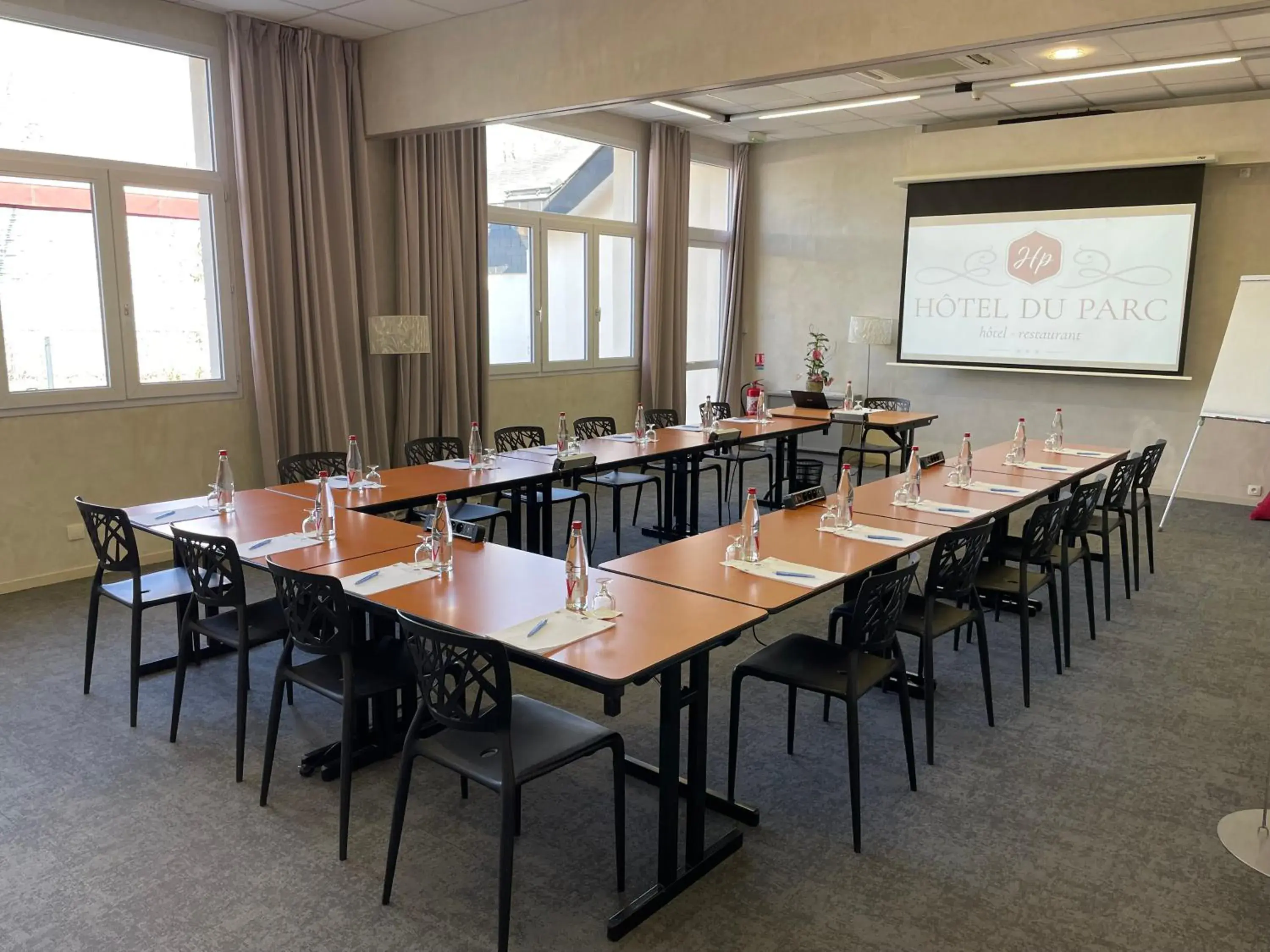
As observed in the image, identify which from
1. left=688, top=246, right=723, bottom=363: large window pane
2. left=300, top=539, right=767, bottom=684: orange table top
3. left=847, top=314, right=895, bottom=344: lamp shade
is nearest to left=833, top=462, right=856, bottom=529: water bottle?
left=300, top=539, right=767, bottom=684: orange table top

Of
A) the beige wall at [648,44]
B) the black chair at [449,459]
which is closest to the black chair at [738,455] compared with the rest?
the black chair at [449,459]

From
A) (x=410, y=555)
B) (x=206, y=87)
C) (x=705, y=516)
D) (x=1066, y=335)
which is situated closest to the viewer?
(x=410, y=555)

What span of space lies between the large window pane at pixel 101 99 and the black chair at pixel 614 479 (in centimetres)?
302

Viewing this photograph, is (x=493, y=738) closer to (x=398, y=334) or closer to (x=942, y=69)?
(x=398, y=334)

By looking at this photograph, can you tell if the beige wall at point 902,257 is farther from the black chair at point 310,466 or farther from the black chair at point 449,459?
the black chair at point 310,466

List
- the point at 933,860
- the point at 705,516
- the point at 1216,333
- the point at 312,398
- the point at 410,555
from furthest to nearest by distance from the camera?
the point at 1216,333 < the point at 705,516 < the point at 312,398 < the point at 410,555 < the point at 933,860

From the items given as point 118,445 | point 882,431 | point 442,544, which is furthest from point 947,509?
point 118,445

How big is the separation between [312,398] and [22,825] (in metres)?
3.78

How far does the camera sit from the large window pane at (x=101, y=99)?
200 inches

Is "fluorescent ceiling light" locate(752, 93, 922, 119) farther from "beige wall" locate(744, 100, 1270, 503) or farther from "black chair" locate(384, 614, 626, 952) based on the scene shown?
"black chair" locate(384, 614, 626, 952)

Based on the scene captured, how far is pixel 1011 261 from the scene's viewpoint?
8.55 m

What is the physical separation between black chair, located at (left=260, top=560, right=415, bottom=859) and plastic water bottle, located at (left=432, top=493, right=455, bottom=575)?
30 centimetres

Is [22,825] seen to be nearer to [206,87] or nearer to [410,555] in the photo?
[410,555]

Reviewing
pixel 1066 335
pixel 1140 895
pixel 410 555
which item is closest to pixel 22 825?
pixel 410 555
